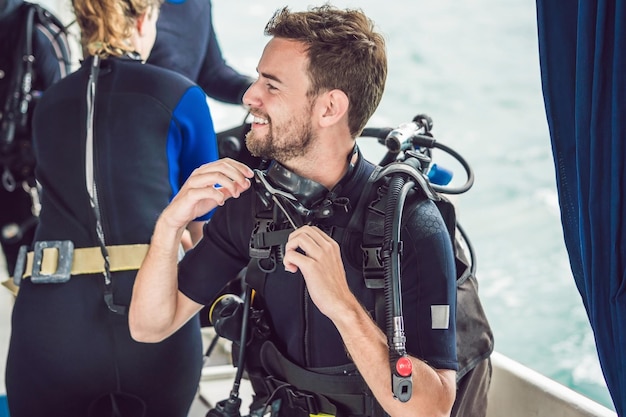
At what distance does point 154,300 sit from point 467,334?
0.64 metres

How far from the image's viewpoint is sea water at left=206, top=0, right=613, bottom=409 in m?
10.4

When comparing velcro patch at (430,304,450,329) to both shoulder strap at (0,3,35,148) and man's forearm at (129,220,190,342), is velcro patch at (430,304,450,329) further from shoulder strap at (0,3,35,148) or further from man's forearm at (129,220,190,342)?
shoulder strap at (0,3,35,148)

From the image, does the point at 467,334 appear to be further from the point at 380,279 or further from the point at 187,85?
the point at 187,85

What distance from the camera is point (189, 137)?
174 cm

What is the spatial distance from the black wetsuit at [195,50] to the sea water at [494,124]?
26.5ft

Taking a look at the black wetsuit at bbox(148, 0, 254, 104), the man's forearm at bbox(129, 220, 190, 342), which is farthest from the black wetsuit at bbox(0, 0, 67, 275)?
the man's forearm at bbox(129, 220, 190, 342)

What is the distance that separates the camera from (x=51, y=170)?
1.72 metres

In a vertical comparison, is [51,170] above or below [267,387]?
above

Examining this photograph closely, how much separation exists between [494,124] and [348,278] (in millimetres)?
11999

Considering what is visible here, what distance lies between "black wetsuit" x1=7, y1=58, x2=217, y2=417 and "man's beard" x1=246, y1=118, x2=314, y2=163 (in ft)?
0.94

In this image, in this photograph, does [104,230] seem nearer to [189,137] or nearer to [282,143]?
[189,137]

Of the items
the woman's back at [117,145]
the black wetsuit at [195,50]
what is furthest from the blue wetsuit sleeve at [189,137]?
the black wetsuit at [195,50]

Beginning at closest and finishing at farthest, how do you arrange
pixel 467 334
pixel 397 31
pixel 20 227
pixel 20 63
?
1. pixel 467 334
2. pixel 20 63
3. pixel 20 227
4. pixel 397 31

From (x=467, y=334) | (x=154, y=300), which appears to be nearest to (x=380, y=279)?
(x=467, y=334)
